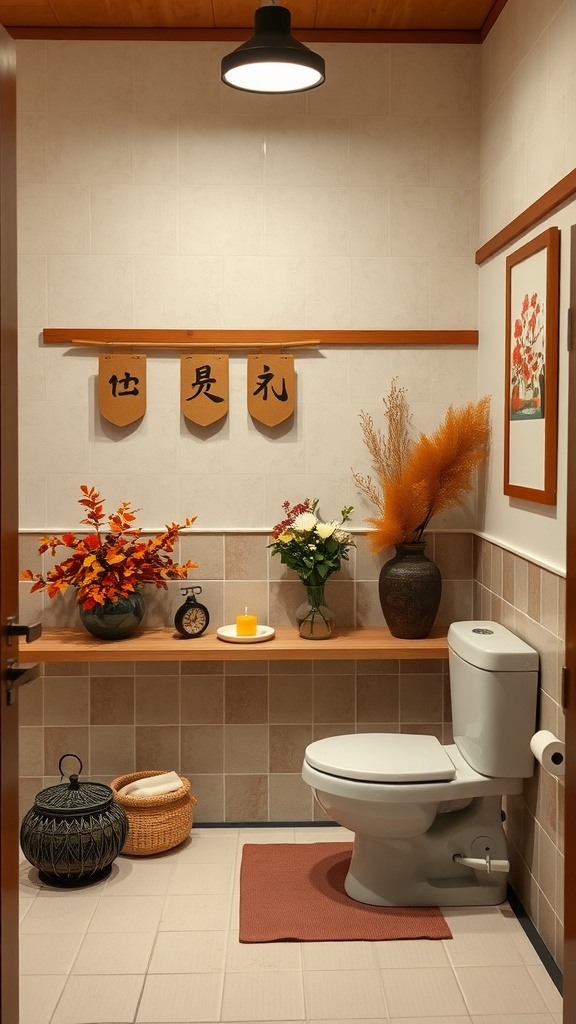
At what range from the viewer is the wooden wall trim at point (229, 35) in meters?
3.76

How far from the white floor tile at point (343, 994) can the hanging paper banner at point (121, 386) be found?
2075mm

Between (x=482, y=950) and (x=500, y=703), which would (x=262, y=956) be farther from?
(x=500, y=703)

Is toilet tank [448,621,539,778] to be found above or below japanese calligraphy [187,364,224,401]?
below

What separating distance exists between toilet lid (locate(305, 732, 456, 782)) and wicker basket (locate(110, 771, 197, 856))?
653mm

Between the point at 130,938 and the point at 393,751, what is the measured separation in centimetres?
98

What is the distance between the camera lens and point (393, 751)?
Answer: 3.21 metres

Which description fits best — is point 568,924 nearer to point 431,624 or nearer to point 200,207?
point 431,624

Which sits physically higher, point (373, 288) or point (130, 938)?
point (373, 288)

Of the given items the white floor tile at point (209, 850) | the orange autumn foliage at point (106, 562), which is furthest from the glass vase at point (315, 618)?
the white floor tile at point (209, 850)

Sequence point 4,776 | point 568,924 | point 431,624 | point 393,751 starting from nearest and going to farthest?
point 4,776 < point 568,924 < point 393,751 < point 431,624

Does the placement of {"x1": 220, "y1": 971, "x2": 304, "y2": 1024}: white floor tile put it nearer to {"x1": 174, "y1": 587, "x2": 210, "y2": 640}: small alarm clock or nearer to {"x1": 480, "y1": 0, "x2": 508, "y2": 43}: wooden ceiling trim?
{"x1": 174, "y1": 587, "x2": 210, "y2": 640}: small alarm clock

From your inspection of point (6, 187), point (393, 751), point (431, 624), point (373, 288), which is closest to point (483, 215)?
point (373, 288)

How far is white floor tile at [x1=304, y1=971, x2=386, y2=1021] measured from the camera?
260 centimetres

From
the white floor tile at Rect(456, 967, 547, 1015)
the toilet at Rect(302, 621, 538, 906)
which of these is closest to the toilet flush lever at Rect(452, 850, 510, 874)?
the toilet at Rect(302, 621, 538, 906)
